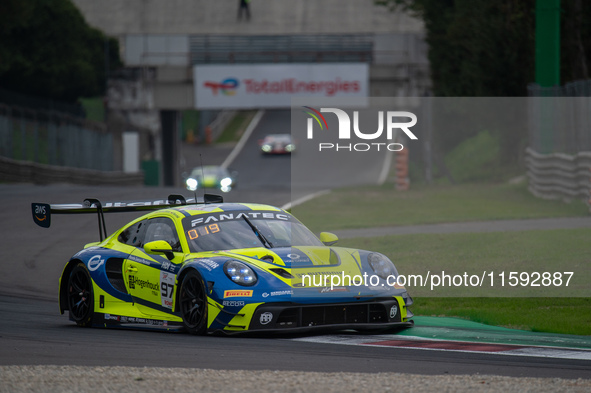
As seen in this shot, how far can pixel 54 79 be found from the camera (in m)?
55.9

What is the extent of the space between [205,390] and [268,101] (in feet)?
159

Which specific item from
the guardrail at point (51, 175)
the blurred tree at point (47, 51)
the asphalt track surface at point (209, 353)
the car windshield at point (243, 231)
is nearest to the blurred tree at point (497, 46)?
the guardrail at point (51, 175)

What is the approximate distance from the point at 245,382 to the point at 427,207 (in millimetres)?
17090

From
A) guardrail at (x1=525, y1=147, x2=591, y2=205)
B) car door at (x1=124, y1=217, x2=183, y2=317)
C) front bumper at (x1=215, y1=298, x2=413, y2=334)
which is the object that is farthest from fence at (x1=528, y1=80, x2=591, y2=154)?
car door at (x1=124, y1=217, x2=183, y2=317)

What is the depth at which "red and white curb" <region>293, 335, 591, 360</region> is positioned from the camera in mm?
7738

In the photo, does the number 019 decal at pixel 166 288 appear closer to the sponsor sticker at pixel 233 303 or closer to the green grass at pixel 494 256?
the sponsor sticker at pixel 233 303

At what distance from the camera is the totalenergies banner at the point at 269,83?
5334 cm

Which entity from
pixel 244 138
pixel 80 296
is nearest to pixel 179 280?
pixel 80 296

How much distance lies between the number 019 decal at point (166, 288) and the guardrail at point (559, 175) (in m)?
11.3

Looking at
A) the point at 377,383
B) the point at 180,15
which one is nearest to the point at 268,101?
the point at 180,15

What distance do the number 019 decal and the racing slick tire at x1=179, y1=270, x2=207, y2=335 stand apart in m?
0.20

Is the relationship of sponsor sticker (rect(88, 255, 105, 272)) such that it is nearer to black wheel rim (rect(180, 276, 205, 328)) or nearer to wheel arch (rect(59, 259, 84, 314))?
wheel arch (rect(59, 259, 84, 314))

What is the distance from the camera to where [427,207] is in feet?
75.7

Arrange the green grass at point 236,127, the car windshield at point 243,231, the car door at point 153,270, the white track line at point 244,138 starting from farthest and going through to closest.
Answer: the green grass at point 236,127
the white track line at point 244,138
the car windshield at point 243,231
the car door at point 153,270
